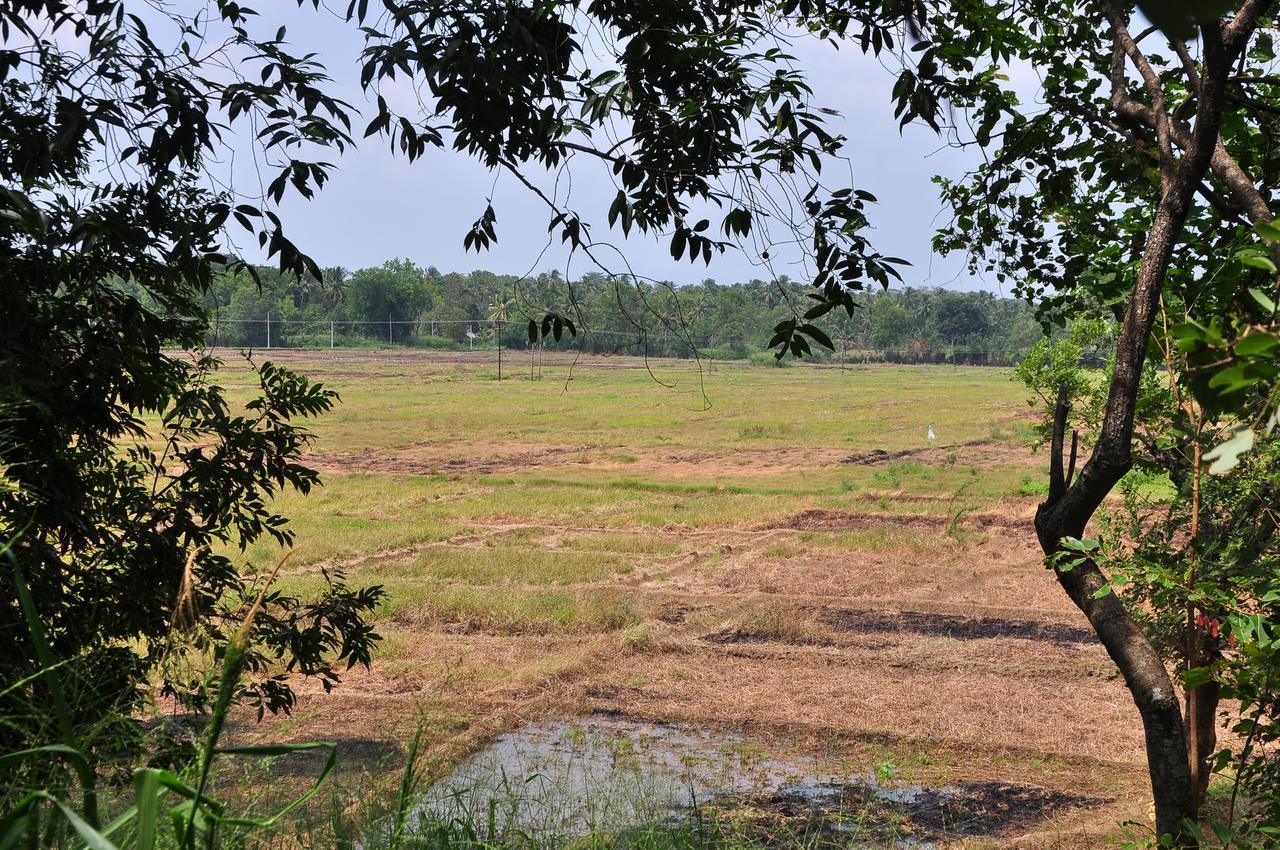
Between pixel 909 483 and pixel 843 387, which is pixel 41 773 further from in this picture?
pixel 843 387

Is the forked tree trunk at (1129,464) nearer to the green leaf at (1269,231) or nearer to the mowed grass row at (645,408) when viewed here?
the green leaf at (1269,231)

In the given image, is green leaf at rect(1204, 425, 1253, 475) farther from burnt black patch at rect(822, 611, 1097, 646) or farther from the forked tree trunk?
burnt black patch at rect(822, 611, 1097, 646)

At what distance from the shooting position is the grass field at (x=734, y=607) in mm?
9242

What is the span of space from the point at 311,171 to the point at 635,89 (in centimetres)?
120

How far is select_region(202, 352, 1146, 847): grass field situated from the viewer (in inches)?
364

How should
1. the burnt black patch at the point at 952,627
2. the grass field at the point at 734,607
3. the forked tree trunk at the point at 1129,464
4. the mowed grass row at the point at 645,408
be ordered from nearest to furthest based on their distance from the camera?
the forked tree trunk at the point at 1129,464 < the grass field at the point at 734,607 < the burnt black patch at the point at 952,627 < the mowed grass row at the point at 645,408

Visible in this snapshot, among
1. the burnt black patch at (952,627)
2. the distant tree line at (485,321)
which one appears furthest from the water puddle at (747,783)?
the distant tree line at (485,321)

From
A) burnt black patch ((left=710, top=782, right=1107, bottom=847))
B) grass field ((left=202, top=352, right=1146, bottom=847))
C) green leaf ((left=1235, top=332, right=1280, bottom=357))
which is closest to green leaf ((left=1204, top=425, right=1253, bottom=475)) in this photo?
green leaf ((left=1235, top=332, right=1280, bottom=357))

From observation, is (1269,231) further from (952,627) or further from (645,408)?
(645,408)

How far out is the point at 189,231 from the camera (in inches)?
135

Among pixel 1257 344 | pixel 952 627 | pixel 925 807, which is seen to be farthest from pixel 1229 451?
pixel 952 627

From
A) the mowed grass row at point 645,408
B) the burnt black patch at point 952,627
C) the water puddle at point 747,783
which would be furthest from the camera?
the mowed grass row at point 645,408

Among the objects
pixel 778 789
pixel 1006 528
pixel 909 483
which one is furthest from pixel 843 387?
pixel 778 789

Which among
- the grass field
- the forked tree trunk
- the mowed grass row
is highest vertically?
the forked tree trunk
